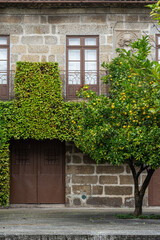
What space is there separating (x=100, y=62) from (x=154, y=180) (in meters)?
4.21

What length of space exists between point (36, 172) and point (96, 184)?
79.7 inches

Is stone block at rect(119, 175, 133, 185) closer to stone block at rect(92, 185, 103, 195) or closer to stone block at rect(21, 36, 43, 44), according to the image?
stone block at rect(92, 185, 103, 195)

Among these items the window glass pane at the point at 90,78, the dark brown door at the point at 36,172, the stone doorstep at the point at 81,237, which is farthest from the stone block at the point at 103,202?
the stone doorstep at the point at 81,237

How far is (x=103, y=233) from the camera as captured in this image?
9.51 metres

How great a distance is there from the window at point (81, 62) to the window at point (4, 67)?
194cm

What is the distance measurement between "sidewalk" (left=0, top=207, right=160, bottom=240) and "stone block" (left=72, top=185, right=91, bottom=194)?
0.83 metres

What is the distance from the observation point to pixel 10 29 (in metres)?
15.8

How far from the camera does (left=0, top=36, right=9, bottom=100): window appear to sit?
15.5 metres

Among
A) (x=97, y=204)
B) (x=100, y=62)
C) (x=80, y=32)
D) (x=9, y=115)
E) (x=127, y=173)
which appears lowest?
(x=97, y=204)

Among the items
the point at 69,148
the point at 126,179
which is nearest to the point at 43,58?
the point at 69,148

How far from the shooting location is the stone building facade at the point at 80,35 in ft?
51.5

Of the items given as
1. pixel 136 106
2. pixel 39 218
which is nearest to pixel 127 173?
pixel 39 218

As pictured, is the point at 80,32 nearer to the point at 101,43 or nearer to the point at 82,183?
the point at 101,43

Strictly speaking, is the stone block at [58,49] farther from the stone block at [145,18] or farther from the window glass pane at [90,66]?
the stone block at [145,18]
